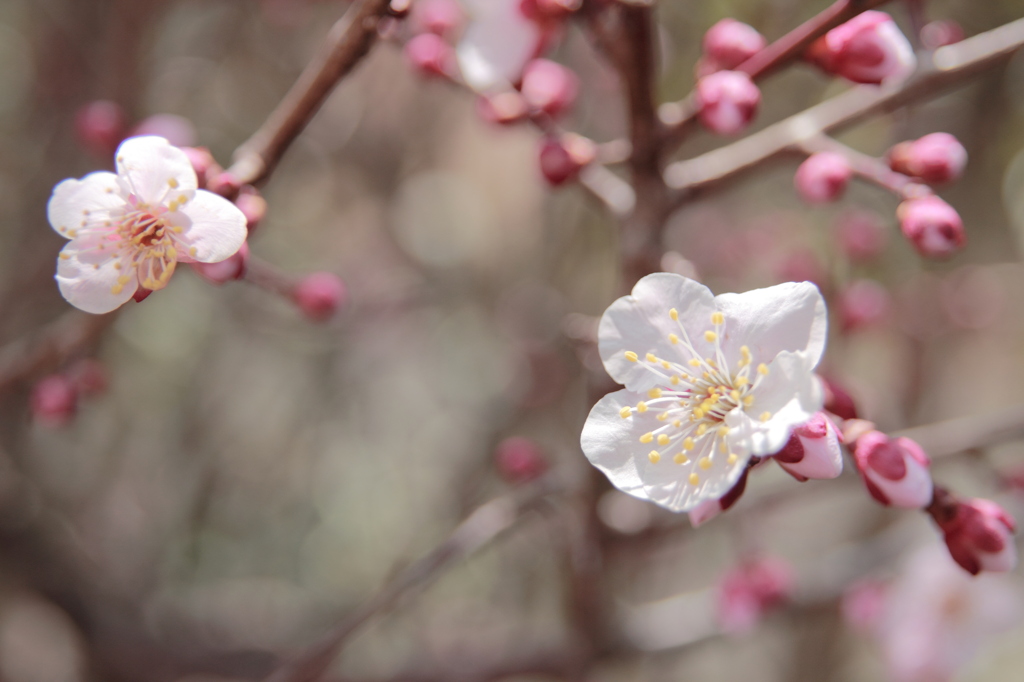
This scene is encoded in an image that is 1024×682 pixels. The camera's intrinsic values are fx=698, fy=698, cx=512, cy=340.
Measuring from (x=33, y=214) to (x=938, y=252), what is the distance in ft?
6.60

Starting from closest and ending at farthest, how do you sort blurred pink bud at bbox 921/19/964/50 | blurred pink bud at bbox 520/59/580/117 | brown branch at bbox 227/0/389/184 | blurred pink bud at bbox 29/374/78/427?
1. brown branch at bbox 227/0/389/184
2. blurred pink bud at bbox 921/19/964/50
3. blurred pink bud at bbox 520/59/580/117
4. blurred pink bud at bbox 29/374/78/427

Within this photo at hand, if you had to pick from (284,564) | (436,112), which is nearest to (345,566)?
(284,564)

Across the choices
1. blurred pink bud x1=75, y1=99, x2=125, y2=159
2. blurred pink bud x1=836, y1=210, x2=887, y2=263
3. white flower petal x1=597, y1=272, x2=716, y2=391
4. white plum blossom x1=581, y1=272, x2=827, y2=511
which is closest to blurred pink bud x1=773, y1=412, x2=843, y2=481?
white plum blossom x1=581, y1=272, x2=827, y2=511

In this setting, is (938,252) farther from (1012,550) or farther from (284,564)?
(284,564)

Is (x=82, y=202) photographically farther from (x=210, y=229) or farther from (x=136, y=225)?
(x=210, y=229)

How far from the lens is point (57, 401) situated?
1.12 m

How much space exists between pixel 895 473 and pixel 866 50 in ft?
1.52

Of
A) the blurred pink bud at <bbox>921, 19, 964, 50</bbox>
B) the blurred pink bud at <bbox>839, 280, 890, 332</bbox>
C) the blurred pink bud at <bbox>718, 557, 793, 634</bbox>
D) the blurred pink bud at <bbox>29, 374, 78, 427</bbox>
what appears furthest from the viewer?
the blurred pink bud at <bbox>839, 280, 890, 332</bbox>

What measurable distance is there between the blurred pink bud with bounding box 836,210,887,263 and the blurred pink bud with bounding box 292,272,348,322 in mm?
1140

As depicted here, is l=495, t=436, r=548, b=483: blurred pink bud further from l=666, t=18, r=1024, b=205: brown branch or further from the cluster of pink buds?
the cluster of pink buds

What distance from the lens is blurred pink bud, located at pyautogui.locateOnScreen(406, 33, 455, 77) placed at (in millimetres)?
1038

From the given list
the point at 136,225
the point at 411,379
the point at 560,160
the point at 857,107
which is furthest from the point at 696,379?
the point at 411,379

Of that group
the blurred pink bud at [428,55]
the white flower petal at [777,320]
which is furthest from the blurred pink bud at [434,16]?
the white flower petal at [777,320]

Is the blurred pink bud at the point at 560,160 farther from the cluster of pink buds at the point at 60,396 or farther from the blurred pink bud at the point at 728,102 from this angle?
the cluster of pink buds at the point at 60,396
